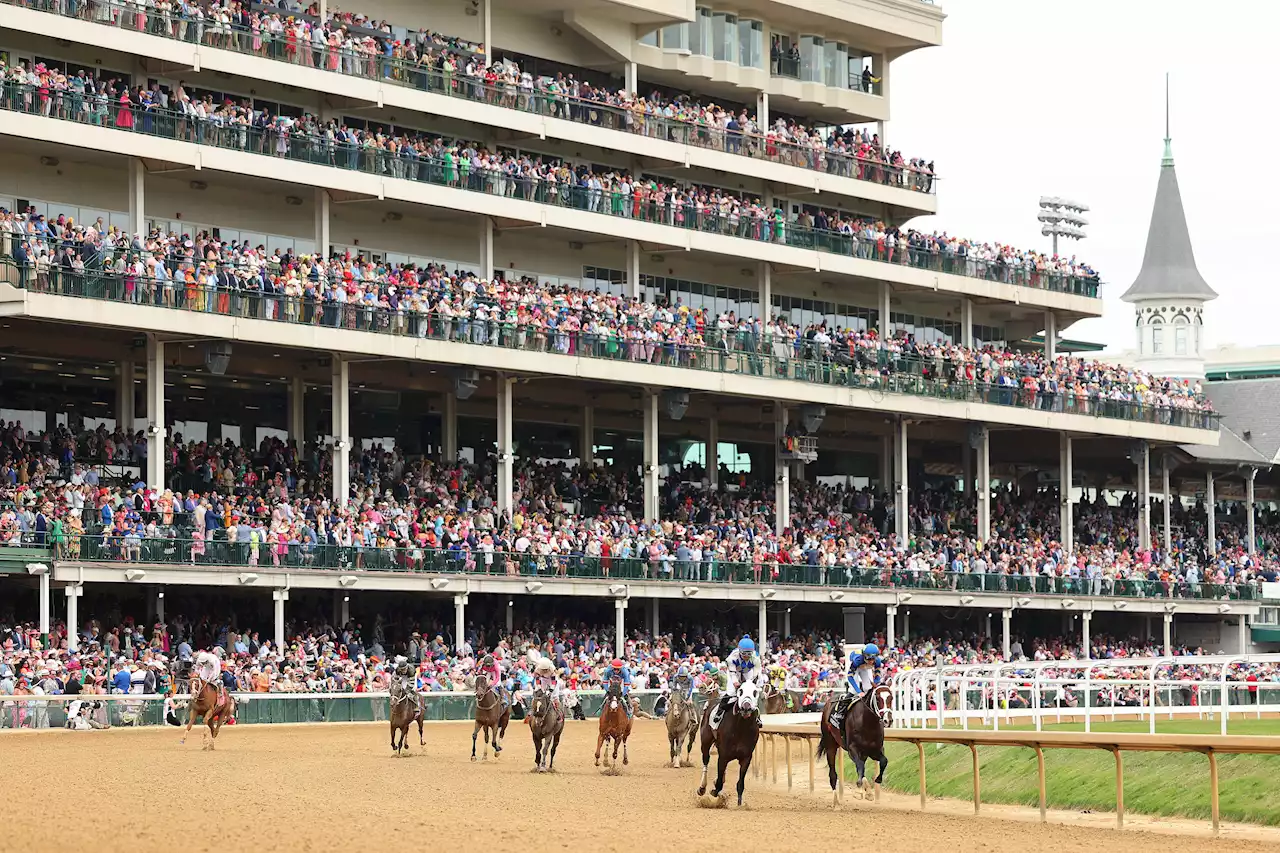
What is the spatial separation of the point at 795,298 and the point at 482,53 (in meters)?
10.7

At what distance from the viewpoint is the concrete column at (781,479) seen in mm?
48250

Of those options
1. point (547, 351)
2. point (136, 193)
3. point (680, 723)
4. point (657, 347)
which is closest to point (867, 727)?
point (680, 723)

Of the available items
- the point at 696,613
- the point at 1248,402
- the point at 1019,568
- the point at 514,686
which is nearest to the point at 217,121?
the point at 514,686

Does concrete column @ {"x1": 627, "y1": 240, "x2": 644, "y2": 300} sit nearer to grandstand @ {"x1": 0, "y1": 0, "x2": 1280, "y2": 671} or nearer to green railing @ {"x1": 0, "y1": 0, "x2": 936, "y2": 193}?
grandstand @ {"x1": 0, "y1": 0, "x2": 1280, "y2": 671}

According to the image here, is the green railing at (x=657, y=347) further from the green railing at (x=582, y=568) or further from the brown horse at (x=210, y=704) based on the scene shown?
the brown horse at (x=210, y=704)

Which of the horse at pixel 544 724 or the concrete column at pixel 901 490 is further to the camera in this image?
the concrete column at pixel 901 490

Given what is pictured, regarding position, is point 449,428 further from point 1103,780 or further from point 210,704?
point 1103,780

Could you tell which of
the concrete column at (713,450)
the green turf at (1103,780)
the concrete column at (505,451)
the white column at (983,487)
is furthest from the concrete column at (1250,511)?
the green turf at (1103,780)

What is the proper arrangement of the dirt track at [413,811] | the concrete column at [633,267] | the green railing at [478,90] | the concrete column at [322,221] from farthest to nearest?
1. the concrete column at [633,267]
2. the concrete column at [322,221]
3. the green railing at [478,90]
4. the dirt track at [413,811]

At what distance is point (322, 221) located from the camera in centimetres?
4178

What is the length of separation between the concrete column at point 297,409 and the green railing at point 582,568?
17.9 ft

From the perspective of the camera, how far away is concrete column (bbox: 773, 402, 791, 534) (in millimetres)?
48250

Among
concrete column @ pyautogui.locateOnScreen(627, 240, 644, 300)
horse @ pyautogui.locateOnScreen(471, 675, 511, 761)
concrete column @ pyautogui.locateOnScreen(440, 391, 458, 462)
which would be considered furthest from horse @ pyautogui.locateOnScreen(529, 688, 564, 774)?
concrete column @ pyautogui.locateOnScreen(627, 240, 644, 300)

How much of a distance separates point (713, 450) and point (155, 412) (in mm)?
16770
